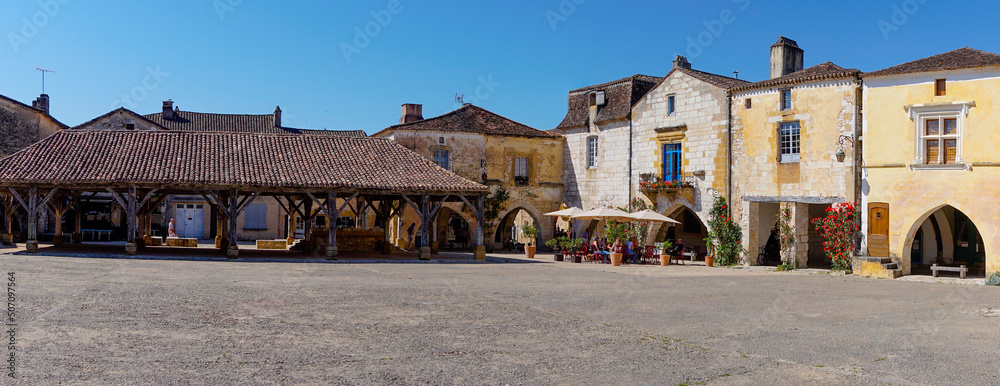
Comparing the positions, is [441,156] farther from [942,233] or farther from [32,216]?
[942,233]

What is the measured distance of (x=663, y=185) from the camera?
2389 cm

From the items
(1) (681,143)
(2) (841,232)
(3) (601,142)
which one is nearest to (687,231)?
(1) (681,143)

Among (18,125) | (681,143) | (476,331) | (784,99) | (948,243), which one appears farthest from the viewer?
(18,125)

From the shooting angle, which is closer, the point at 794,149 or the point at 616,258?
the point at 794,149

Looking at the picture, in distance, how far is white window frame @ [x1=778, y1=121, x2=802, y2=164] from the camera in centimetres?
2058

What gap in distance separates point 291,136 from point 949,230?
60.1 feet

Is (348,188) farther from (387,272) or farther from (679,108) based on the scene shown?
(679,108)

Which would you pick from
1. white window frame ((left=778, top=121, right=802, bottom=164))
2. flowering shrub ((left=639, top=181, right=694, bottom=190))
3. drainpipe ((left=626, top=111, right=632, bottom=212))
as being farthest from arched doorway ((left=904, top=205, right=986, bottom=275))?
drainpipe ((left=626, top=111, right=632, bottom=212))

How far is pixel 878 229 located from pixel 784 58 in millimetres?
6692

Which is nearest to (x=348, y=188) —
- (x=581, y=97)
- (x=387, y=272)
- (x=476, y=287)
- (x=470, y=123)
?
(x=387, y=272)

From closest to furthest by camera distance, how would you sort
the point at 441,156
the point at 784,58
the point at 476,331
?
the point at 476,331 < the point at 784,58 < the point at 441,156

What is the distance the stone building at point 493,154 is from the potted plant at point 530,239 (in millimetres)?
469

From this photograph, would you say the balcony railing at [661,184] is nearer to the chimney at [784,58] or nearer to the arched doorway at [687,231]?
the arched doorway at [687,231]

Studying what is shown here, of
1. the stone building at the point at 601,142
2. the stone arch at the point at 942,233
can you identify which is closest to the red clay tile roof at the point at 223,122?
the stone building at the point at 601,142
